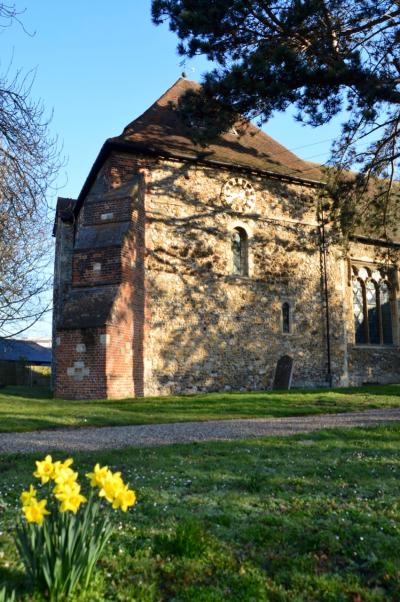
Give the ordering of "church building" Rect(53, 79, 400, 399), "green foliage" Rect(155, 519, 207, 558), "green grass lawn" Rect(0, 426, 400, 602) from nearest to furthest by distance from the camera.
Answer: "green grass lawn" Rect(0, 426, 400, 602), "green foliage" Rect(155, 519, 207, 558), "church building" Rect(53, 79, 400, 399)

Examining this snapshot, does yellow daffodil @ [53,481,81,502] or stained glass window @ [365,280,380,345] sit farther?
stained glass window @ [365,280,380,345]

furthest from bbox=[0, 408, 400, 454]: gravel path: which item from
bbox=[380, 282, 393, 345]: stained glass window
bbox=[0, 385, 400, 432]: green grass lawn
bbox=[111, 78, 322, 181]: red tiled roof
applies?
bbox=[380, 282, 393, 345]: stained glass window

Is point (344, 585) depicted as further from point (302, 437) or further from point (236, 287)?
point (236, 287)

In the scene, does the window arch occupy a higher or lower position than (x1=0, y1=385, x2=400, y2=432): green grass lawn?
higher

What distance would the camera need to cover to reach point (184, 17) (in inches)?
425

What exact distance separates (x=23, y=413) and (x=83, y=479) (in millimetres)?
5619

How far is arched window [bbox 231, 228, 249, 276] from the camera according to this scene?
17.5 m

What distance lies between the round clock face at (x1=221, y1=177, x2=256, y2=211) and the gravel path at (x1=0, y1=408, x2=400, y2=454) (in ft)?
30.1

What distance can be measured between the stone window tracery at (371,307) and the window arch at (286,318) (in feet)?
12.8

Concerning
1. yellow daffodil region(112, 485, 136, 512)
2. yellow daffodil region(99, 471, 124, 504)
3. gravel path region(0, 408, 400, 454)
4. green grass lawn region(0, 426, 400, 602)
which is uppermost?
yellow daffodil region(99, 471, 124, 504)

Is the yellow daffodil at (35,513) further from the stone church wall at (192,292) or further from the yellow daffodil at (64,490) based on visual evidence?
the stone church wall at (192,292)

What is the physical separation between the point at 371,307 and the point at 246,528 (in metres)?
19.2

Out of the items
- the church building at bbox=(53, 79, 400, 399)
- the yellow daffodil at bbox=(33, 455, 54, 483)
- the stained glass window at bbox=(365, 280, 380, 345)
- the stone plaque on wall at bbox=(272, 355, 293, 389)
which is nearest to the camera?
the yellow daffodil at bbox=(33, 455, 54, 483)

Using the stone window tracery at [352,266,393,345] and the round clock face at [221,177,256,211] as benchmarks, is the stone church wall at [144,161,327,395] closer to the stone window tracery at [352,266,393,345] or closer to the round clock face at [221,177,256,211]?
the round clock face at [221,177,256,211]
